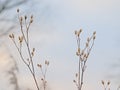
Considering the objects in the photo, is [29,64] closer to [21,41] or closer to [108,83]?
[21,41]

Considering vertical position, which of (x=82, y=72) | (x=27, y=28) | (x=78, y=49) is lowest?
(x=82, y=72)

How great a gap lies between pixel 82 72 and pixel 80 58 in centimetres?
32

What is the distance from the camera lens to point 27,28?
22.9ft

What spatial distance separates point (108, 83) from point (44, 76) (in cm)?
161

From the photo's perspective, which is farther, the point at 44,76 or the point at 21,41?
the point at 44,76

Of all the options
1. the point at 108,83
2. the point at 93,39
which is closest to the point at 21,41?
the point at 93,39

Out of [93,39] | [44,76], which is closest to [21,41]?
[44,76]

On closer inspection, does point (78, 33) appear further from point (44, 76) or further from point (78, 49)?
point (44, 76)

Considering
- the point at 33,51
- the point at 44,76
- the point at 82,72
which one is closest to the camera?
the point at 82,72

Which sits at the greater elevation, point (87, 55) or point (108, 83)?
point (87, 55)

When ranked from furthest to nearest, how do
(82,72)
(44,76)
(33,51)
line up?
1. (44,76)
2. (33,51)
3. (82,72)

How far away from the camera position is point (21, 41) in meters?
7.09

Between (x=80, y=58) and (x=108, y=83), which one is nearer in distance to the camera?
(x=80, y=58)

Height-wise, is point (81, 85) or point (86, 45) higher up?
point (86, 45)
